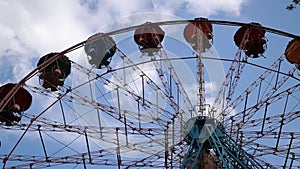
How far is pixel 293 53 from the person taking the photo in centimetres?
2220

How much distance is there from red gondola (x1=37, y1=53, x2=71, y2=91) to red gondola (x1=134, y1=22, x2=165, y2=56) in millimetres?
4280

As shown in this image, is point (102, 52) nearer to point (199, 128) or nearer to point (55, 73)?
point (55, 73)

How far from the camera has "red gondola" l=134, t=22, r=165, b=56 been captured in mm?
23548

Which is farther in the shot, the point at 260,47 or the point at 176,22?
the point at 260,47

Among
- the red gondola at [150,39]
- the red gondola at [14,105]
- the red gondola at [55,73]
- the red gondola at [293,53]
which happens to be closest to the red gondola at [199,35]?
the red gondola at [150,39]

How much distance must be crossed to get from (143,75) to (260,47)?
692 centimetres

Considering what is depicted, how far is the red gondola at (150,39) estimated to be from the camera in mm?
23548

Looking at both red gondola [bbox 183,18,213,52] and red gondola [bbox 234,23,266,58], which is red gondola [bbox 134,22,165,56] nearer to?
red gondola [bbox 183,18,213,52]

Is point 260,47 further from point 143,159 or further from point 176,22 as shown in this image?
point 143,159

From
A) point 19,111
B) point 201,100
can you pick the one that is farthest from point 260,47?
point 19,111

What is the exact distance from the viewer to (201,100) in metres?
22.5

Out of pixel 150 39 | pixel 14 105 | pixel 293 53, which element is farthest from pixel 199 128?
pixel 14 105

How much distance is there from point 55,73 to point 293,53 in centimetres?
1253

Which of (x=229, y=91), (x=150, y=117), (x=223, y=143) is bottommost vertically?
(x=223, y=143)
